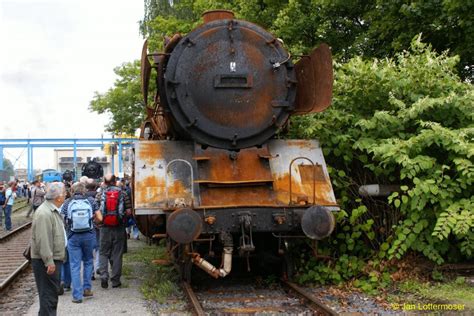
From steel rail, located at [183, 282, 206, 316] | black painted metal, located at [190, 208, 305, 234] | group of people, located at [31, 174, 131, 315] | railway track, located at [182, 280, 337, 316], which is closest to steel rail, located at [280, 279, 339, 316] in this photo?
railway track, located at [182, 280, 337, 316]

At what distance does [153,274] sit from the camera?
8883mm

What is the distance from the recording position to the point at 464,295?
6508 mm

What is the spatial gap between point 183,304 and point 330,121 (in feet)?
11.1

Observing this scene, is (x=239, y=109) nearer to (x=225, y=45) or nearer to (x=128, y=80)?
(x=225, y=45)

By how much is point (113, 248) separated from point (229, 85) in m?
2.92

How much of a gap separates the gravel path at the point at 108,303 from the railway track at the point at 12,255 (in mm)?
1410

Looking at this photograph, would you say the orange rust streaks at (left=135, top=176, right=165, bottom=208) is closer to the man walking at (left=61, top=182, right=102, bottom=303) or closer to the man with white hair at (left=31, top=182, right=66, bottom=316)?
the man walking at (left=61, top=182, right=102, bottom=303)

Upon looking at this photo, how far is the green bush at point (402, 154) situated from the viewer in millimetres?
7059

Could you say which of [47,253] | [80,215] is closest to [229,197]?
[80,215]

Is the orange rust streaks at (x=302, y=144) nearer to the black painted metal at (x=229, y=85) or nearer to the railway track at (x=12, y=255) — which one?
the black painted metal at (x=229, y=85)

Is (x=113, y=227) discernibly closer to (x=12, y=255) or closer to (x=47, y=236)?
(x=47, y=236)

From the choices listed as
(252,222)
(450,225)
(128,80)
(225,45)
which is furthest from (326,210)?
(128,80)

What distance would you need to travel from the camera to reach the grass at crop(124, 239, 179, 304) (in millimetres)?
7285

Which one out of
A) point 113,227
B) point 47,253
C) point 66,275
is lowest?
point 66,275
